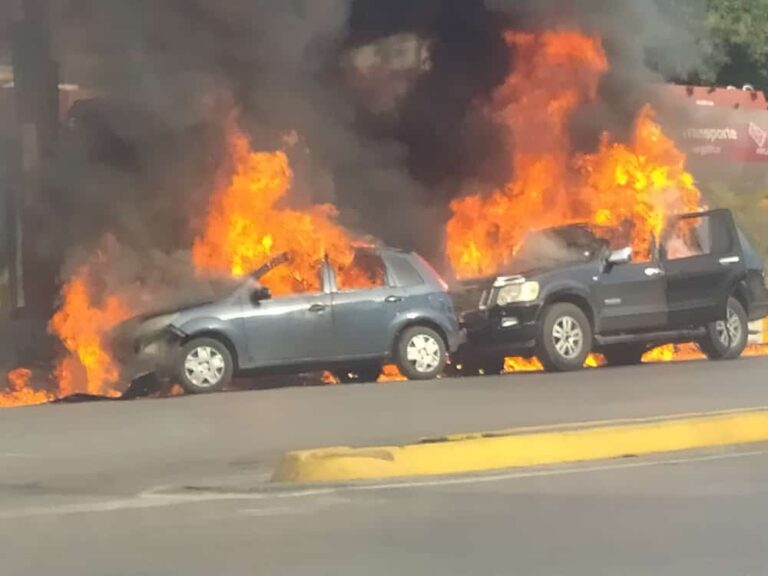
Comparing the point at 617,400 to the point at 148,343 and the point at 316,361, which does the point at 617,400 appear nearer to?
the point at 316,361

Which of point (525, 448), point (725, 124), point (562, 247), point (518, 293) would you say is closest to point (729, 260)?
point (562, 247)

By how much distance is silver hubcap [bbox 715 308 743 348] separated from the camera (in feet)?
61.1

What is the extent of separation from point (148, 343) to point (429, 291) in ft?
10.3

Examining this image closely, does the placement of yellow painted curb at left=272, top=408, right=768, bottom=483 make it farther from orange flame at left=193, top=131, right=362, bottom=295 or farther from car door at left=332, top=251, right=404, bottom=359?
orange flame at left=193, top=131, right=362, bottom=295

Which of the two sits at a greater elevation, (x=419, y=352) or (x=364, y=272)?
(x=364, y=272)

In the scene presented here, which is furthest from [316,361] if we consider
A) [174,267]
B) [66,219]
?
[66,219]

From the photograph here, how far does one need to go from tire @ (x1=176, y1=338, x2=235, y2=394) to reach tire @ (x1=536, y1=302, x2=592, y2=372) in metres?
3.70

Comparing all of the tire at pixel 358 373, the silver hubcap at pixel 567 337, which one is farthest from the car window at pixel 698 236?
the tire at pixel 358 373

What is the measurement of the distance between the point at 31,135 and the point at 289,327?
20.3ft

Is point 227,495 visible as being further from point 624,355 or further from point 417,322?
point 624,355

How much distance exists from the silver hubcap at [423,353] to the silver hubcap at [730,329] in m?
3.94

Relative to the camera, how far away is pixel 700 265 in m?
18.2

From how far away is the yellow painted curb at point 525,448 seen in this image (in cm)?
970

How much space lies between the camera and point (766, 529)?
795 centimetres
